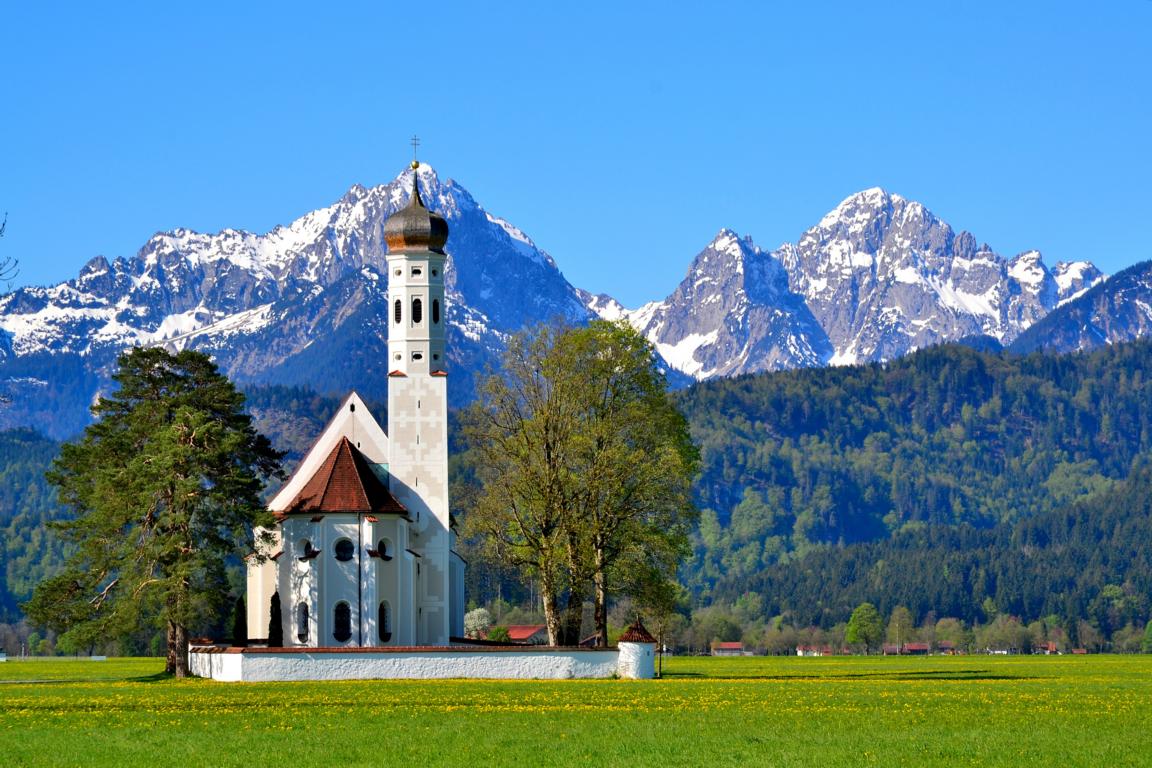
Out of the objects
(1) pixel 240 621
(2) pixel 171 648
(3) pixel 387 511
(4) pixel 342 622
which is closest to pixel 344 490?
(3) pixel 387 511

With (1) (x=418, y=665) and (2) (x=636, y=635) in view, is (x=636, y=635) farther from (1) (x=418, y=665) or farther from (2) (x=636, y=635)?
(1) (x=418, y=665)

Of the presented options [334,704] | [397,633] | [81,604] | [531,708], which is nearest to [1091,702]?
[531,708]

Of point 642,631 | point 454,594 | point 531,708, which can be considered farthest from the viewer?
point 454,594

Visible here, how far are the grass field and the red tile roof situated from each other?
699 inches

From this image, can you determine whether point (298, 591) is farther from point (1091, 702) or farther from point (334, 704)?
point (1091, 702)

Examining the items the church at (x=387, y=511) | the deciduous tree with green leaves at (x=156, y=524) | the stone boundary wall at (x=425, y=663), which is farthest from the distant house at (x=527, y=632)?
the stone boundary wall at (x=425, y=663)

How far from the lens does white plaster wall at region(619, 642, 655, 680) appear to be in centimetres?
8550

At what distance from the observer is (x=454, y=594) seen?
111875 millimetres

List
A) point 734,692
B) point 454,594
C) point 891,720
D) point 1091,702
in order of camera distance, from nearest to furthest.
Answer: point 891,720 < point 1091,702 < point 734,692 < point 454,594

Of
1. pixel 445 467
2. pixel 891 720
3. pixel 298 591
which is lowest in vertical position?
pixel 891 720

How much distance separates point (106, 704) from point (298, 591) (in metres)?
32.0

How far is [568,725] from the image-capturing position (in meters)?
55.5

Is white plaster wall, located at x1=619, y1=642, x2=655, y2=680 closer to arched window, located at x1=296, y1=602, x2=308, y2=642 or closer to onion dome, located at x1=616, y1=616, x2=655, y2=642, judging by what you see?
onion dome, located at x1=616, y1=616, x2=655, y2=642

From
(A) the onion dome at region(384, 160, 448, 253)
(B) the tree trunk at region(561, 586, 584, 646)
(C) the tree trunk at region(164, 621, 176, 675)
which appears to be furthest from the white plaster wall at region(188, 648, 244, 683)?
(A) the onion dome at region(384, 160, 448, 253)
